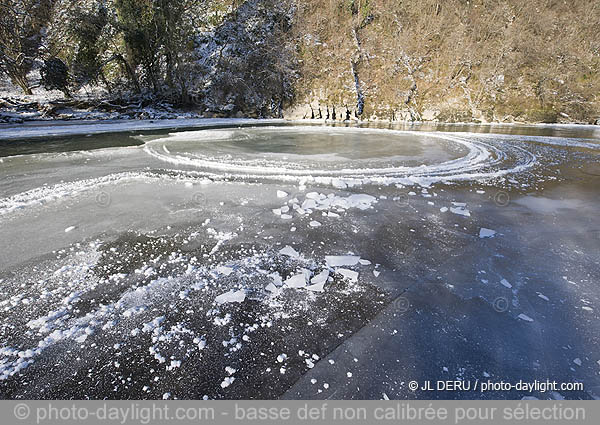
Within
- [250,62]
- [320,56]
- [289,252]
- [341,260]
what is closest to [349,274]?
[341,260]

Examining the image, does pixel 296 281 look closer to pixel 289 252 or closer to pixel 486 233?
pixel 289 252

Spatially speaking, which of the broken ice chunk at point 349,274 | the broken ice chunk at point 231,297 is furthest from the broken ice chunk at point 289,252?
the broken ice chunk at point 231,297

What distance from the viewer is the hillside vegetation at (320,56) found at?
22.5 m

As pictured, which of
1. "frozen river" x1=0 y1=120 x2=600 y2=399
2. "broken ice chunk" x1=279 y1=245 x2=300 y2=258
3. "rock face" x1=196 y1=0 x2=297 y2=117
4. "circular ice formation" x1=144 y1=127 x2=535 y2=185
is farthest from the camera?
"rock face" x1=196 y1=0 x2=297 y2=117

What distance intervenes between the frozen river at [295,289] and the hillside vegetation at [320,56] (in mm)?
21106

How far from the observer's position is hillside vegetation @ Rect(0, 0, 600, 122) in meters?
22.5

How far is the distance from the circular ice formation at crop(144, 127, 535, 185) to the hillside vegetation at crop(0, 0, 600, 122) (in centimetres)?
1505

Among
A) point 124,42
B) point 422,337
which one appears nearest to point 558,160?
point 422,337

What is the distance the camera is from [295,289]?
2217mm

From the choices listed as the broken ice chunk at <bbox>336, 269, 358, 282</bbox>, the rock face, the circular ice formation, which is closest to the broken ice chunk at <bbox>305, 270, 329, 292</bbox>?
the broken ice chunk at <bbox>336, 269, 358, 282</bbox>

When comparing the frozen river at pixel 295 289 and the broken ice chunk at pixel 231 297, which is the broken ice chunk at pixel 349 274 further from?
the broken ice chunk at pixel 231 297

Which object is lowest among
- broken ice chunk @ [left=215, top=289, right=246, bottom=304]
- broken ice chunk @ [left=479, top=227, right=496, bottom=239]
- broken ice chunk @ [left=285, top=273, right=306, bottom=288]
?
broken ice chunk @ [left=215, top=289, right=246, bottom=304]

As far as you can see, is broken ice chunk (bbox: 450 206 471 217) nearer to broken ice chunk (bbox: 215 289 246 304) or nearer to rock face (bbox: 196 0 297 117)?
broken ice chunk (bbox: 215 289 246 304)
